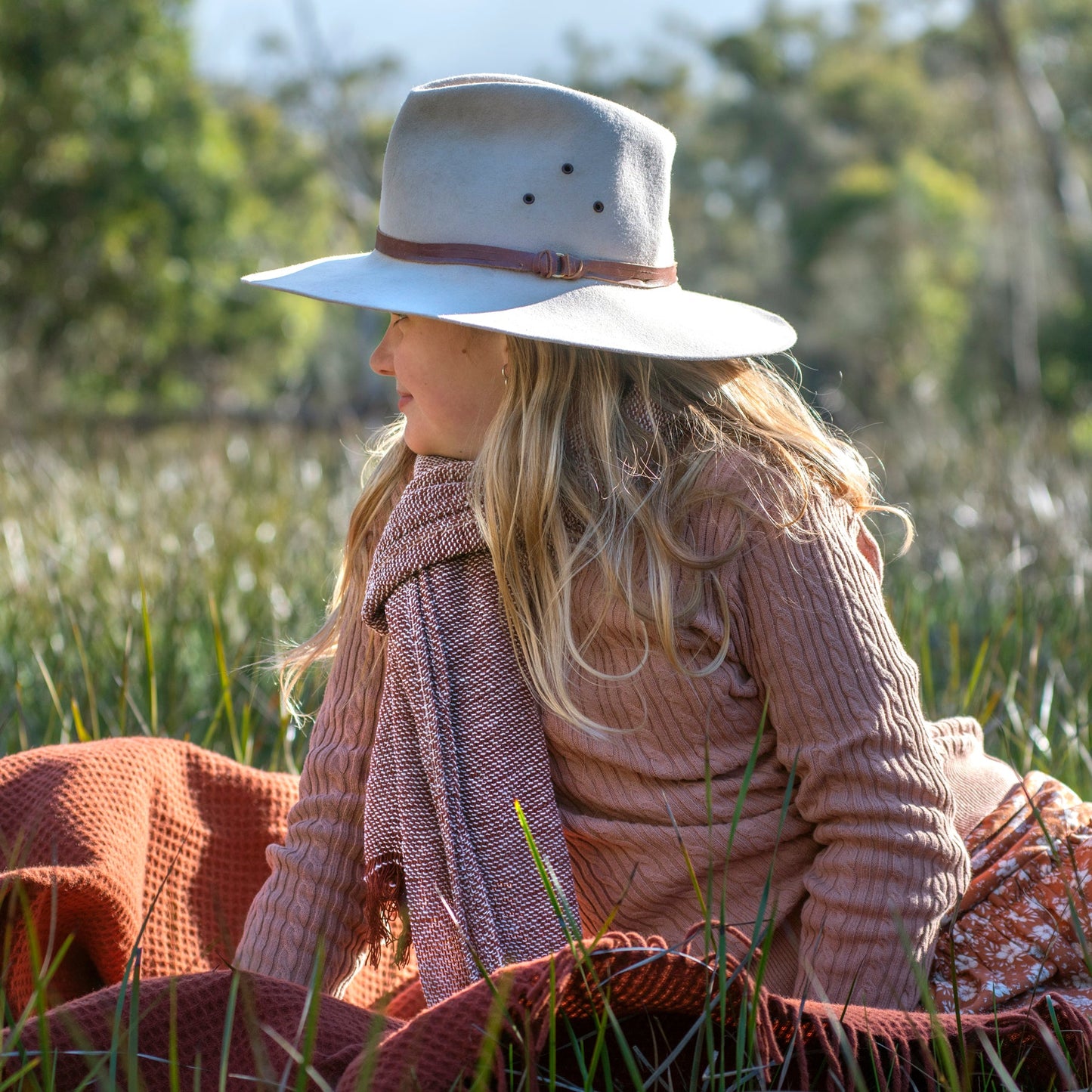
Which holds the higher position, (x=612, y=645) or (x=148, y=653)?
(x=612, y=645)

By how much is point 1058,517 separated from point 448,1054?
3.57 m

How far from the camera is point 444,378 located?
68.4 inches

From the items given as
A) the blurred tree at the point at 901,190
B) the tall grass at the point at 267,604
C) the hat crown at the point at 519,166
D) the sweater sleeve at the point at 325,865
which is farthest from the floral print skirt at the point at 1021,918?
the blurred tree at the point at 901,190

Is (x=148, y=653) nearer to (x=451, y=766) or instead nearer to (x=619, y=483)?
(x=451, y=766)

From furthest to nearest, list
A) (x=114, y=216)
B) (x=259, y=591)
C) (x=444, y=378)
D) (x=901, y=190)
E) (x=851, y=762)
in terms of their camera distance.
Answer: (x=901, y=190) < (x=114, y=216) < (x=259, y=591) < (x=444, y=378) < (x=851, y=762)

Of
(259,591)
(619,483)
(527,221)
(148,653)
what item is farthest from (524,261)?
(259,591)

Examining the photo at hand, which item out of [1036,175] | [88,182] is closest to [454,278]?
[88,182]

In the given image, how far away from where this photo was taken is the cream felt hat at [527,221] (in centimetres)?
163

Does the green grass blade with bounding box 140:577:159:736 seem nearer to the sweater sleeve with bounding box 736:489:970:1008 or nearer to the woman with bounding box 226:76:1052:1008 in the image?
the woman with bounding box 226:76:1052:1008

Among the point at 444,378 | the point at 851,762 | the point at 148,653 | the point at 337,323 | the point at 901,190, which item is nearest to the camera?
the point at 851,762

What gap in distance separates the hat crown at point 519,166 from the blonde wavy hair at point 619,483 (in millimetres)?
146

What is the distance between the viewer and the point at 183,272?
49.9ft

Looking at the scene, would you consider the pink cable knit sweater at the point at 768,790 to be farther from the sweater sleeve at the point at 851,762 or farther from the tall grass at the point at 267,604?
the tall grass at the point at 267,604

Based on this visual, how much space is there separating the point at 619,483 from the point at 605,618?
17 cm
